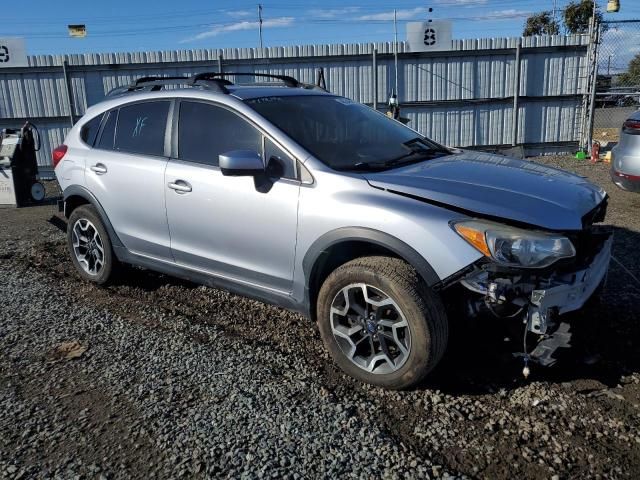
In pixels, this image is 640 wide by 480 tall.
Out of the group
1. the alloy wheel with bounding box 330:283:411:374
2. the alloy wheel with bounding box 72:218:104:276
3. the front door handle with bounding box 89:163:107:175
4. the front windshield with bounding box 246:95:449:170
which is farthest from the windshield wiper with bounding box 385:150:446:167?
the alloy wheel with bounding box 72:218:104:276

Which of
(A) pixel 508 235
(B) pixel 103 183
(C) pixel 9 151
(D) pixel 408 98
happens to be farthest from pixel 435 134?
(A) pixel 508 235

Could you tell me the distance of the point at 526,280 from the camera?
9.28 feet

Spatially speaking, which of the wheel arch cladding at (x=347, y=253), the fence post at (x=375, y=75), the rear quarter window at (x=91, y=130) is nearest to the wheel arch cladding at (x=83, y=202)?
the rear quarter window at (x=91, y=130)

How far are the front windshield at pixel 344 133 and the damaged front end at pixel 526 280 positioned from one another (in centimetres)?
103

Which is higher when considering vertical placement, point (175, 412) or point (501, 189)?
point (501, 189)

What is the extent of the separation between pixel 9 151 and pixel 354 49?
7668 millimetres

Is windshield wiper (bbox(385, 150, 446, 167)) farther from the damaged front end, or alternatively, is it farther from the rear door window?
the rear door window

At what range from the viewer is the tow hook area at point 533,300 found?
2.81 meters

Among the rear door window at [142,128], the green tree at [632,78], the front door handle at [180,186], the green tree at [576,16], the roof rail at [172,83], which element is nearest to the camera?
the front door handle at [180,186]

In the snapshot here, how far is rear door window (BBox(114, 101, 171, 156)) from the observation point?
14.4 ft

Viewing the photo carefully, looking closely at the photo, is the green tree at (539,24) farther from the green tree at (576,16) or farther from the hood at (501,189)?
the hood at (501,189)

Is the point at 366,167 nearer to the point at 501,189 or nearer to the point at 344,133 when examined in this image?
the point at 344,133

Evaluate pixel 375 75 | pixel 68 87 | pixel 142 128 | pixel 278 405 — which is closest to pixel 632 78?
pixel 375 75

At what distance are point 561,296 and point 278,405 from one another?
5.38 ft
